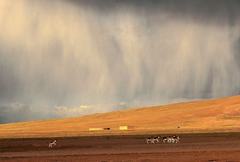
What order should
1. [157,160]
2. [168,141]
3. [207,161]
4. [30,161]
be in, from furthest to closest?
[168,141], [30,161], [157,160], [207,161]

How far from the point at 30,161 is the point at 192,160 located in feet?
65.5

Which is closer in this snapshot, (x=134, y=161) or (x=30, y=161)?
(x=134, y=161)

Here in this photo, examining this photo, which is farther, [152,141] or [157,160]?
[152,141]

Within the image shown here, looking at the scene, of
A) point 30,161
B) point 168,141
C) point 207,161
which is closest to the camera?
point 207,161

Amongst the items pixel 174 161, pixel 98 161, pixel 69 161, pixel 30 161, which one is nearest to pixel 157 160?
pixel 174 161

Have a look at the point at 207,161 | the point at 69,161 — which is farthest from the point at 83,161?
the point at 207,161

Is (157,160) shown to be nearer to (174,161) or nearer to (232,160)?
(174,161)

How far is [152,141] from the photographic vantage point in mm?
116125

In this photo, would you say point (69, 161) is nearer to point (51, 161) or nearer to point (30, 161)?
point (51, 161)

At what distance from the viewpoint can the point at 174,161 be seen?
169 feet

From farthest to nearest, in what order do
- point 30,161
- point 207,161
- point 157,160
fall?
point 30,161
point 157,160
point 207,161

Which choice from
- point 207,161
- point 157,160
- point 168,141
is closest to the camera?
point 207,161

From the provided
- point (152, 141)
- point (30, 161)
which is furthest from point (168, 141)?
point (30, 161)

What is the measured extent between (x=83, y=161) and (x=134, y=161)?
7.56m
